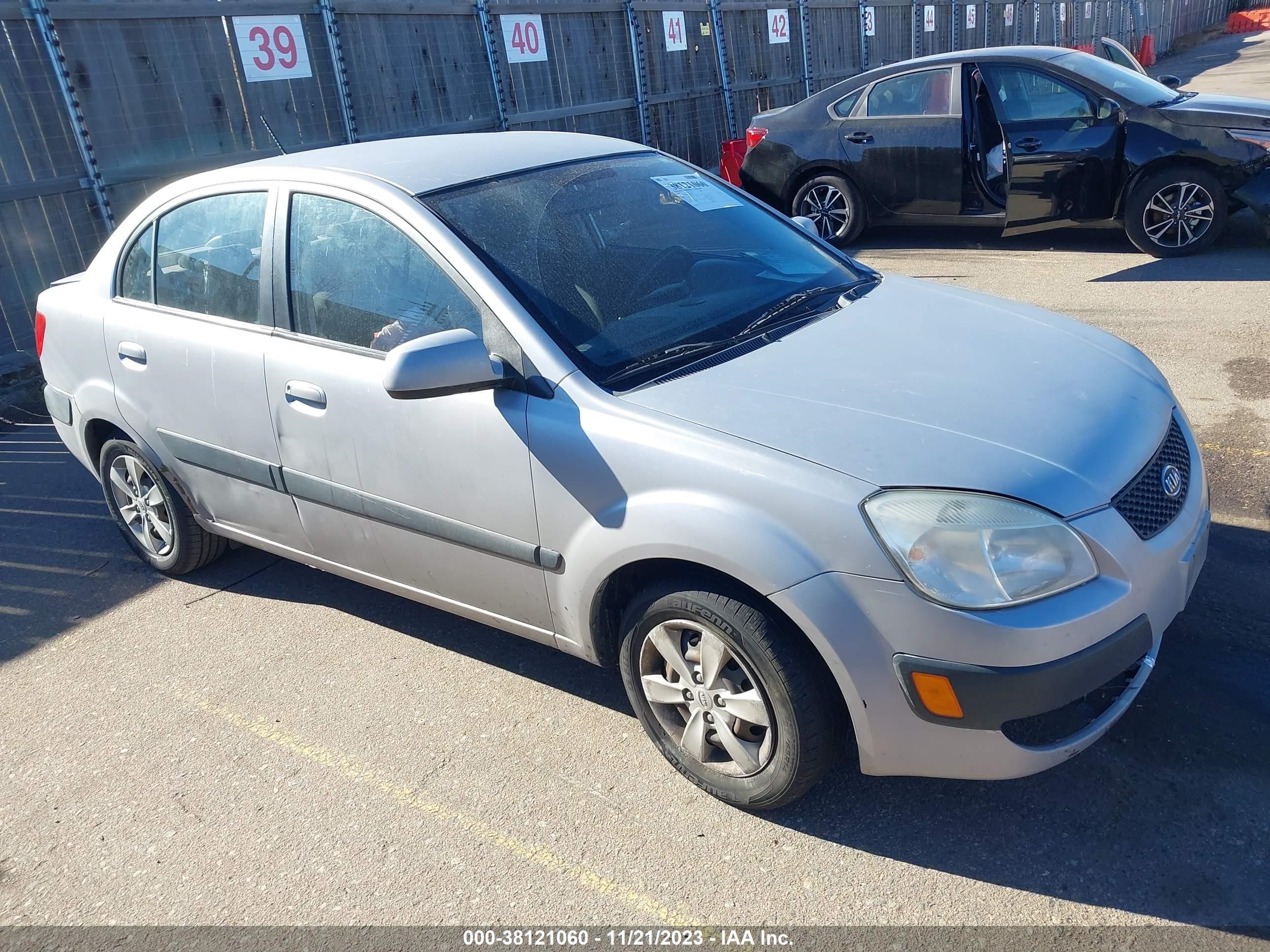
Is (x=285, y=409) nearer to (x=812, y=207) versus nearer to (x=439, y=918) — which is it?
(x=439, y=918)

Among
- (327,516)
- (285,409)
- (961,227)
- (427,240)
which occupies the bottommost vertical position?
(961,227)

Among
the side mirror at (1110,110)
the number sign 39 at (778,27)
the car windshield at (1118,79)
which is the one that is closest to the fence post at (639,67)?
the number sign 39 at (778,27)

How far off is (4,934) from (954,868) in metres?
2.49

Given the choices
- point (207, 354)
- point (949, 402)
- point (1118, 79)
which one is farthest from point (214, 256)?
point (1118, 79)

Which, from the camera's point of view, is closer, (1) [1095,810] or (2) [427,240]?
(1) [1095,810]

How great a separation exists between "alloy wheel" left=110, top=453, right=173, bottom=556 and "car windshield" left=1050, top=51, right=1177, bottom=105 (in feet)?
24.0

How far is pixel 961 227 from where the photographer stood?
10273 mm

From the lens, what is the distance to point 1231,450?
4.73 metres

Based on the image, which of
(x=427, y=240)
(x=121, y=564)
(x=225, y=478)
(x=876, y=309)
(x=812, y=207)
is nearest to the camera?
(x=427, y=240)

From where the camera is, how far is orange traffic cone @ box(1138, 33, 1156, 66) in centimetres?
3020

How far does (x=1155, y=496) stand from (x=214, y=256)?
3.33m

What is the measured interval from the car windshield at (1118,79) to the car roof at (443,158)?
5576mm

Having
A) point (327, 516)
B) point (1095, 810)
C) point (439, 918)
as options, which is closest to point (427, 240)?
point (327, 516)

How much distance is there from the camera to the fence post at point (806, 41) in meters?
16.1
